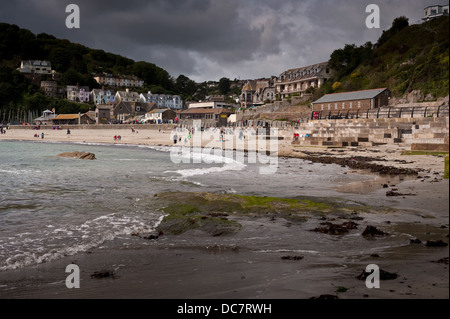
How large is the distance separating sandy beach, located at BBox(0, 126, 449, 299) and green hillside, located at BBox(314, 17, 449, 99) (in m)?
40.2

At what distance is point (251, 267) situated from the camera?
5555 mm

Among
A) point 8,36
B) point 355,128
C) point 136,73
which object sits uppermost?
point 8,36

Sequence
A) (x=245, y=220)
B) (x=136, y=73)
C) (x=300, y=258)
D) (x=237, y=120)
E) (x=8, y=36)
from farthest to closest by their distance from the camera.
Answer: (x=136, y=73) < (x=8, y=36) < (x=237, y=120) < (x=245, y=220) < (x=300, y=258)

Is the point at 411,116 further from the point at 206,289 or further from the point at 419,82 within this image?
the point at 206,289

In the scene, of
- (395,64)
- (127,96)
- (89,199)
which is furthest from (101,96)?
(89,199)

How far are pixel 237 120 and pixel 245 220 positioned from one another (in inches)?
2986

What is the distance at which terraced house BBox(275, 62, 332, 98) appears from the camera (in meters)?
80.5

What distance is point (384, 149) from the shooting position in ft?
95.3

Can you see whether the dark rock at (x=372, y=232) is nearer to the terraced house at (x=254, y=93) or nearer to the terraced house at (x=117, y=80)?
the terraced house at (x=254, y=93)

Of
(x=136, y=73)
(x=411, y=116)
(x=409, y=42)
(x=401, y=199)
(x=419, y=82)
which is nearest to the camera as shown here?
(x=401, y=199)

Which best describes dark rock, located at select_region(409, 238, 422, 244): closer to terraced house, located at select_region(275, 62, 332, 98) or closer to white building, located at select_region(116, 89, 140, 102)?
terraced house, located at select_region(275, 62, 332, 98)

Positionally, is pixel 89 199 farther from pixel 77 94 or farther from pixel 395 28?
pixel 77 94

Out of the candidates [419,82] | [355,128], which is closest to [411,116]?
[355,128]

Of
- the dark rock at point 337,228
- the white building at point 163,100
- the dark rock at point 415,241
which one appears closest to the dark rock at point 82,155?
the dark rock at point 337,228
